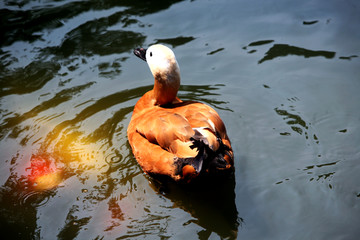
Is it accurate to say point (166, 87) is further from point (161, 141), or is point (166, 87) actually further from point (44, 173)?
point (44, 173)

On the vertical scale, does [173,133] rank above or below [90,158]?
above

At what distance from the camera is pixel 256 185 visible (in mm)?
3615

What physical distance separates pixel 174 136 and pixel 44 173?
1488mm

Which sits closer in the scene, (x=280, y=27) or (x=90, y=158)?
(x=90, y=158)

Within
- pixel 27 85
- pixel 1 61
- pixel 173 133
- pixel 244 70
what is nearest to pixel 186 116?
pixel 173 133

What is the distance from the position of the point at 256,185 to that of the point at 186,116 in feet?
2.94

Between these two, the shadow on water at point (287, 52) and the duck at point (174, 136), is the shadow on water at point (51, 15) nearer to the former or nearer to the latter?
the shadow on water at point (287, 52)

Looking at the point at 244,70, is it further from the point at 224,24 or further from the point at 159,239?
the point at 159,239

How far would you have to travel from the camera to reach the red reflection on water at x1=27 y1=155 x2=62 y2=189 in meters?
3.87

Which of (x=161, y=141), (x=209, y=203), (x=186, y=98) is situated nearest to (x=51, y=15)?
(x=186, y=98)

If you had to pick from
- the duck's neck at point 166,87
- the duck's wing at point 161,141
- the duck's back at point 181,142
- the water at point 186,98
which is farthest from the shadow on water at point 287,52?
the duck's wing at point 161,141

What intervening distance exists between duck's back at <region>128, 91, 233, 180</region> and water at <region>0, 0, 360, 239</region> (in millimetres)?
328

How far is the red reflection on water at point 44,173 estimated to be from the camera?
3.87m

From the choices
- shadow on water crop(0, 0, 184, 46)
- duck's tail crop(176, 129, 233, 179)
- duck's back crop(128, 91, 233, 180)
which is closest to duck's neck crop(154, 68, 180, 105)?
duck's back crop(128, 91, 233, 180)
